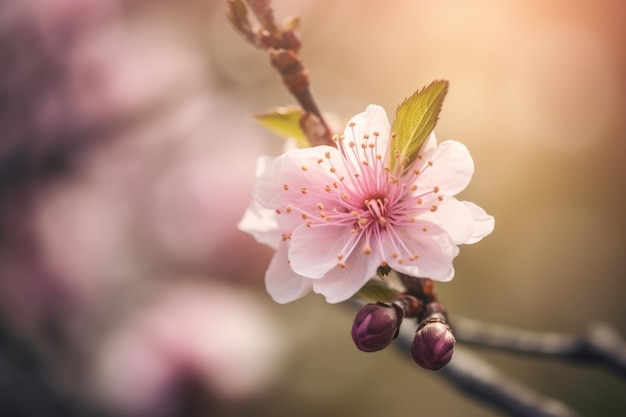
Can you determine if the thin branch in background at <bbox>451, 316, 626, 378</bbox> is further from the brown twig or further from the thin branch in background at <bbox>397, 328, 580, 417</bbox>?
the brown twig

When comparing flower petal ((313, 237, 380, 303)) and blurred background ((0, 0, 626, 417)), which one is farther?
blurred background ((0, 0, 626, 417))

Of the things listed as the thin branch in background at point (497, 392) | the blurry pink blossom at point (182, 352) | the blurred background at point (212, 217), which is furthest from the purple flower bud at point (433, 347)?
the blurry pink blossom at point (182, 352)

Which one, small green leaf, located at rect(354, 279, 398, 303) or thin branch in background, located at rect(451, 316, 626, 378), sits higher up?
small green leaf, located at rect(354, 279, 398, 303)

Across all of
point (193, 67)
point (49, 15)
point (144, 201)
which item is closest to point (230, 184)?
point (144, 201)

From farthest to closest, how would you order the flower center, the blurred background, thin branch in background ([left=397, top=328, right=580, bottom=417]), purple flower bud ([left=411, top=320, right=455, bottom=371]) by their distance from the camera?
1. the blurred background
2. thin branch in background ([left=397, top=328, right=580, bottom=417])
3. the flower center
4. purple flower bud ([left=411, top=320, right=455, bottom=371])

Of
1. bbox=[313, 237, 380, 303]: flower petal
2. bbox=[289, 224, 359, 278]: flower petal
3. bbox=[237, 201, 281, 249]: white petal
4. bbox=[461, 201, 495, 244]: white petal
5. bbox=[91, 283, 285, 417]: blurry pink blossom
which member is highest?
bbox=[461, 201, 495, 244]: white petal

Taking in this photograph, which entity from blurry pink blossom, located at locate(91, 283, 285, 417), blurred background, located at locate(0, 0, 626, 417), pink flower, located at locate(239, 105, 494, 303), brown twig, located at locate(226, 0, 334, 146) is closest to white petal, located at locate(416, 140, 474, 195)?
pink flower, located at locate(239, 105, 494, 303)

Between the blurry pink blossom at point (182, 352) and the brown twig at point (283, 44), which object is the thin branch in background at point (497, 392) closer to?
the brown twig at point (283, 44)
